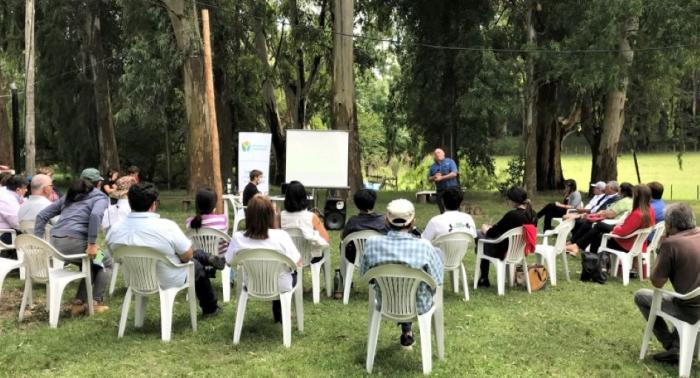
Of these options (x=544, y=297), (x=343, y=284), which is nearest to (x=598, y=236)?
(x=544, y=297)

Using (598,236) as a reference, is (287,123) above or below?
above

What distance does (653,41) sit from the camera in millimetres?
13500

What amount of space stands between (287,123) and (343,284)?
21396 millimetres

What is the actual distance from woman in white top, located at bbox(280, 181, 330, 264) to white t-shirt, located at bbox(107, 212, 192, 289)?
118cm

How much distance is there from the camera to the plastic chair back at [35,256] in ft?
15.5

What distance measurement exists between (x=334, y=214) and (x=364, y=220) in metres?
5.86

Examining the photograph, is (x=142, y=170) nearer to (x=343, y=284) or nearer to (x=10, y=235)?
(x=10, y=235)

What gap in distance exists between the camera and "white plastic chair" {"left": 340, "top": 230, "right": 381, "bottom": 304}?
211 inches

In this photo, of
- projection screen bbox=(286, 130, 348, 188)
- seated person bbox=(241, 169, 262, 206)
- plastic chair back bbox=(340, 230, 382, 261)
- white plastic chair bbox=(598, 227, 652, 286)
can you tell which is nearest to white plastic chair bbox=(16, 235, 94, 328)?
plastic chair back bbox=(340, 230, 382, 261)

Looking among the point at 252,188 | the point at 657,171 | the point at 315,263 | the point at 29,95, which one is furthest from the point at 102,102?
the point at 657,171

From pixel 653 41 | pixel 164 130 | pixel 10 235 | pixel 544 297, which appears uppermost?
pixel 653 41

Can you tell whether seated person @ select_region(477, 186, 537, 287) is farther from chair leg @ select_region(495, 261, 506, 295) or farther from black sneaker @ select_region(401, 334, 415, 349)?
black sneaker @ select_region(401, 334, 415, 349)

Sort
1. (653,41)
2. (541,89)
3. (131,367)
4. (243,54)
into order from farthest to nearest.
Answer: (541,89), (243,54), (653,41), (131,367)

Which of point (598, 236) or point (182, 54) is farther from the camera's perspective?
point (182, 54)
